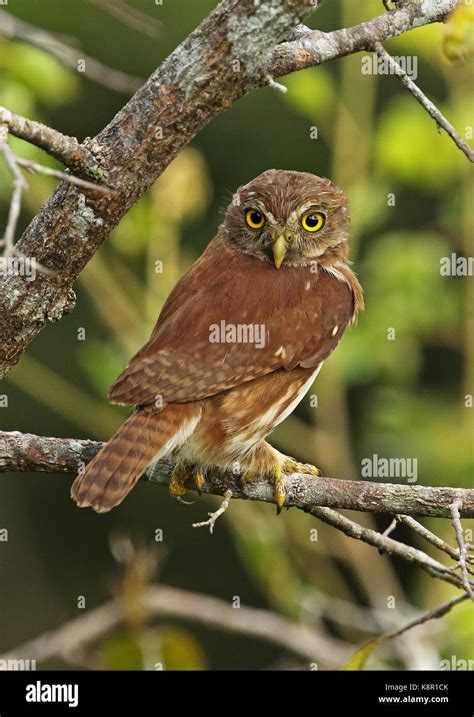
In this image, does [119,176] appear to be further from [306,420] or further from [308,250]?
[306,420]

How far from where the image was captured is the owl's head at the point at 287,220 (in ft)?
13.0

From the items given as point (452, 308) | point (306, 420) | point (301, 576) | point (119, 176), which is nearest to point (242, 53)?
point (119, 176)

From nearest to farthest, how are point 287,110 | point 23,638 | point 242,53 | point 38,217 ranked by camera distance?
1. point 242,53
2. point 38,217
3. point 23,638
4. point 287,110

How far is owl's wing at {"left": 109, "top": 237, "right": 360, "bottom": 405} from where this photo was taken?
3.50 metres

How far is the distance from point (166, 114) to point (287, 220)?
1.44 metres

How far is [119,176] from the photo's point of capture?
262cm

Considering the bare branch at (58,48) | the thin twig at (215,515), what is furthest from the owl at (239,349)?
the bare branch at (58,48)

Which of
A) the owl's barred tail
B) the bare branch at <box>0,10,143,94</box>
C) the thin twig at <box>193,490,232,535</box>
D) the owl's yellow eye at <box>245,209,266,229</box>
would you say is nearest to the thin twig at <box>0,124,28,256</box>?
the bare branch at <box>0,10,143,94</box>

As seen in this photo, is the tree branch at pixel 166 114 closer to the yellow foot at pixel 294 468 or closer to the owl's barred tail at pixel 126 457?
the owl's barred tail at pixel 126 457

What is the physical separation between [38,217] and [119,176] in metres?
0.26

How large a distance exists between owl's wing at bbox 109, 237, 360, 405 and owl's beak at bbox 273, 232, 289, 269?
0.19 ft

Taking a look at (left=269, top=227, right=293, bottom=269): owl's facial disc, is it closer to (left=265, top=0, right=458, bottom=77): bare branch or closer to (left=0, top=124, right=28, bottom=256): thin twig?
(left=265, top=0, right=458, bottom=77): bare branch

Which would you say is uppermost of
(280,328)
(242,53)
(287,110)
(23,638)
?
(287,110)

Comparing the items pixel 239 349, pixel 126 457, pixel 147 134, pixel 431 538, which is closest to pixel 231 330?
pixel 239 349
